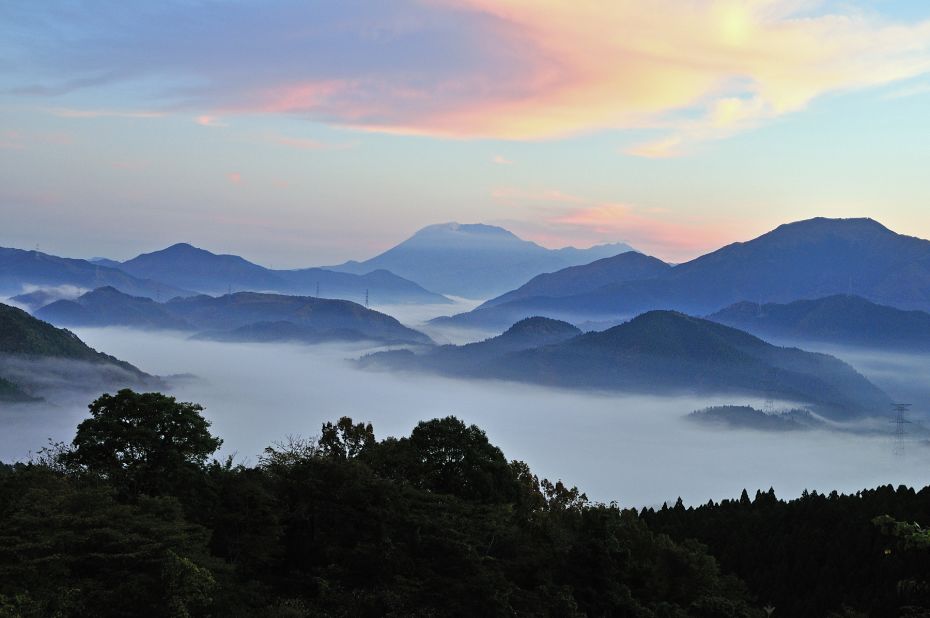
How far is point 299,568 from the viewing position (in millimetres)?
53312

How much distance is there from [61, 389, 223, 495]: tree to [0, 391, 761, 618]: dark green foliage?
0.12 meters

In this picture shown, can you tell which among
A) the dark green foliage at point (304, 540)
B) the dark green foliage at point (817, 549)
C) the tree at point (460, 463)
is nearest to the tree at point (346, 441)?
the dark green foliage at point (304, 540)

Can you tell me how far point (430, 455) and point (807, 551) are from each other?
3793 centimetres

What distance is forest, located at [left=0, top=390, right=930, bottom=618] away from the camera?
40.2m

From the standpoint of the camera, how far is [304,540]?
5422cm

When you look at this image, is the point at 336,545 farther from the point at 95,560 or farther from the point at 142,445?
the point at 142,445

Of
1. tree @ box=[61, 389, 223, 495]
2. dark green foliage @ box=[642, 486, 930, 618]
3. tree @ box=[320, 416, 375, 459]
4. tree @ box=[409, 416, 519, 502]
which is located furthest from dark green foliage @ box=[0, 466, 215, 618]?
dark green foliage @ box=[642, 486, 930, 618]

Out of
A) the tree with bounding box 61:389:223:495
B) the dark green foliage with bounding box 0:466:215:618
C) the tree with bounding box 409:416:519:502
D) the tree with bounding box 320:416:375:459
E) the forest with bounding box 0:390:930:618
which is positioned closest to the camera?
the dark green foliage with bounding box 0:466:215:618

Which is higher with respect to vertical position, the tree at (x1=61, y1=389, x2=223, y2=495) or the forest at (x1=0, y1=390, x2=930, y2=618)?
the tree at (x1=61, y1=389, x2=223, y2=495)

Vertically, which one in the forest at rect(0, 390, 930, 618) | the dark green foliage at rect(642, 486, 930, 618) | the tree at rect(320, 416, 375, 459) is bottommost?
the dark green foliage at rect(642, 486, 930, 618)

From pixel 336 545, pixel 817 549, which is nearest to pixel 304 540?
pixel 336 545

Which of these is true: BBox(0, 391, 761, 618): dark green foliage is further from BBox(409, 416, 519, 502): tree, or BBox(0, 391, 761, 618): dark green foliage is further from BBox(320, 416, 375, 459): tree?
BBox(320, 416, 375, 459): tree

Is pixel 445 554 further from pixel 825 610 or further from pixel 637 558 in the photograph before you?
pixel 825 610

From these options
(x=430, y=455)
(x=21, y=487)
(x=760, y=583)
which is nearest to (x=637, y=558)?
(x=430, y=455)
